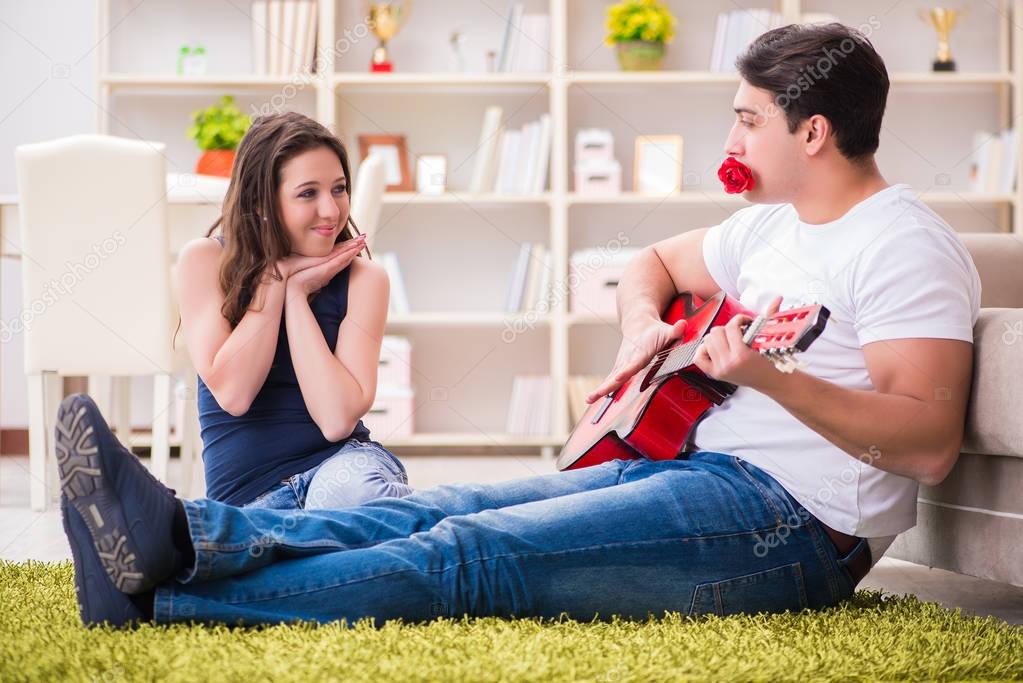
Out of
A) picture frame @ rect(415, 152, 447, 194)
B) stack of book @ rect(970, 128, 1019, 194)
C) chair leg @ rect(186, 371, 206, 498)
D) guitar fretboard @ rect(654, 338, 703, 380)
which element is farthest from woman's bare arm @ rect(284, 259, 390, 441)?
stack of book @ rect(970, 128, 1019, 194)

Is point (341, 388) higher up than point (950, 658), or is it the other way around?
point (341, 388)

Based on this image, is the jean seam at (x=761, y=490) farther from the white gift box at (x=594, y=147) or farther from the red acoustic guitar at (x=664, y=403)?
the white gift box at (x=594, y=147)

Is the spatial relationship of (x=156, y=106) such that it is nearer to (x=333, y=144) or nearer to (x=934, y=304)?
(x=333, y=144)

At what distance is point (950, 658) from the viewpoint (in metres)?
1.10

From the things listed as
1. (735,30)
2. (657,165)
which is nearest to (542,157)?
(657,165)

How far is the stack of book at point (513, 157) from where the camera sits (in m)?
3.83

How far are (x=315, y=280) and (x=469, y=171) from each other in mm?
2509

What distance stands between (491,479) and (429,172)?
4.50 feet

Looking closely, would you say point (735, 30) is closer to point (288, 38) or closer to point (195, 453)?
point (288, 38)

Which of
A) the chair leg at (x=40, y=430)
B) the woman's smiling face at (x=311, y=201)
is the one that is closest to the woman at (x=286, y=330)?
the woman's smiling face at (x=311, y=201)

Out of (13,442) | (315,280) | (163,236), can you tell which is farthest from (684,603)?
(13,442)

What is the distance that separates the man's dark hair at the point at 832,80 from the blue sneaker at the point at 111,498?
83 centimetres

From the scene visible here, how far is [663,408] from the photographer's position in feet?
4.52

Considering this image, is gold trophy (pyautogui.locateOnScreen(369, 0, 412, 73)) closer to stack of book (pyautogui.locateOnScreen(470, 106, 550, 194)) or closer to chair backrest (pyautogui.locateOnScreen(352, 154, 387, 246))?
stack of book (pyautogui.locateOnScreen(470, 106, 550, 194))
